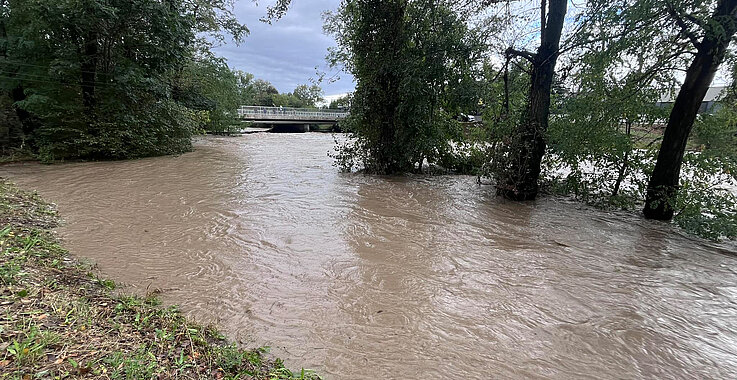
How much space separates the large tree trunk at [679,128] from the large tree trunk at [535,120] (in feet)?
6.70

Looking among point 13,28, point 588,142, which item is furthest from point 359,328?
point 13,28

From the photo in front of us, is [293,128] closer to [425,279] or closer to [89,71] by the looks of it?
[89,71]

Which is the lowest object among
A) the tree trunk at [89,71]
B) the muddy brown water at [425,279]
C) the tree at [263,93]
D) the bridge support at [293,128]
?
the muddy brown water at [425,279]

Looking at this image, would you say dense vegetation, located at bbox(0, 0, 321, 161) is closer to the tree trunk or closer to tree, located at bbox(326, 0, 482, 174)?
the tree trunk

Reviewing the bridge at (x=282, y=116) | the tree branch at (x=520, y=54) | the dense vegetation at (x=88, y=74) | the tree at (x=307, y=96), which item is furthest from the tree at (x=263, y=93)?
the tree branch at (x=520, y=54)

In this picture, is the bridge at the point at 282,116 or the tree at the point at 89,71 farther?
the bridge at the point at 282,116

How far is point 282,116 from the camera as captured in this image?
121 ft

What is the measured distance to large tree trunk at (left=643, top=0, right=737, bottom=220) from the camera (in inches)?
231

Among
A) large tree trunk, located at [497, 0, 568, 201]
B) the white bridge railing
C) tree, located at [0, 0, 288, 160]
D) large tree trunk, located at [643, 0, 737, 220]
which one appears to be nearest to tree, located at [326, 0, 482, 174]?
large tree trunk, located at [497, 0, 568, 201]

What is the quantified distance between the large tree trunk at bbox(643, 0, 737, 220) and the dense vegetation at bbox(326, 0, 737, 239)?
2 cm

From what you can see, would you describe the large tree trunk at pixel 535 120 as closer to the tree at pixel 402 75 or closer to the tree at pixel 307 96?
the tree at pixel 402 75

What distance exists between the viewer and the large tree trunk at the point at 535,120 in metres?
7.30

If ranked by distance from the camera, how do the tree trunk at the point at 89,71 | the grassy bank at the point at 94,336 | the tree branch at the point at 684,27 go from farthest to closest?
the tree trunk at the point at 89,71, the tree branch at the point at 684,27, the grassy bank at the point at 94,336

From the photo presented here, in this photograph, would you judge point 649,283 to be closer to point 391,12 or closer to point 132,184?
point 391,12
